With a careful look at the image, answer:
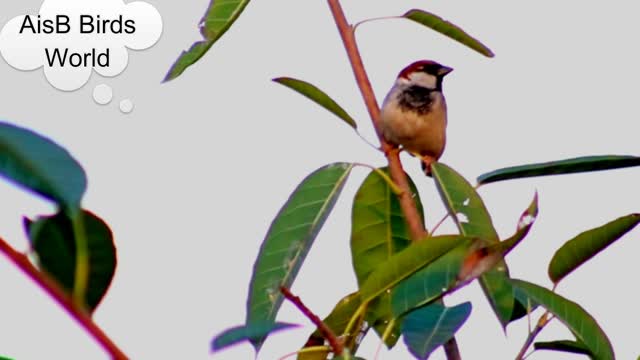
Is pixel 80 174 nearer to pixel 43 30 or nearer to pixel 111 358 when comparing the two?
pixel 111 358

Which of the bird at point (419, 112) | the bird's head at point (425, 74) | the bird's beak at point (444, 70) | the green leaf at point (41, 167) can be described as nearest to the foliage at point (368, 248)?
the green leaf at point (41, 167)

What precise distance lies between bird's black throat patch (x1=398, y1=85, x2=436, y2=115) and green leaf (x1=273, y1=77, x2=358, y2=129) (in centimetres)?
35

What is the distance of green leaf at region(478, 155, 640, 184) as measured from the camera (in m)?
1.08

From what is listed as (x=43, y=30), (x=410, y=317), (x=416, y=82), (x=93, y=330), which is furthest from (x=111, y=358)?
(x=416, y=82)

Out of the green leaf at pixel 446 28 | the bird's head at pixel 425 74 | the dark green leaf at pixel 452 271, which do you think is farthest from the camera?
the bird's head at pixel 425 74

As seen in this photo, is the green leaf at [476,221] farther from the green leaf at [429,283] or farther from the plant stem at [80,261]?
the plant stem at [80,261]

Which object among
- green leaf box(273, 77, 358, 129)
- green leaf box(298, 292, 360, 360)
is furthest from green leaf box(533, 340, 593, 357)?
green leaf box(273, 77, 358, 129)

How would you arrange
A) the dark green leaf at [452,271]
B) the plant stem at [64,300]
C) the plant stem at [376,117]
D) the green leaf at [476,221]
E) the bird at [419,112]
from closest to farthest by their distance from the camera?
the plant stem at [64,300]
the dark green leaf at [452,271]
the green leaf at [476,221]
the plant stem at [376,117]
the bird at [419,112]

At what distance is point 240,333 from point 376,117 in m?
0.71

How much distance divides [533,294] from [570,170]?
177mm

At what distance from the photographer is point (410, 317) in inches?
40.3

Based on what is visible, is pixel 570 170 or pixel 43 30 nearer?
pixel 570 170

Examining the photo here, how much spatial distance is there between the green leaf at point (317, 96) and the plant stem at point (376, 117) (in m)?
0.05

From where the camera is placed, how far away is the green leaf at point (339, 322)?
3.36ft
